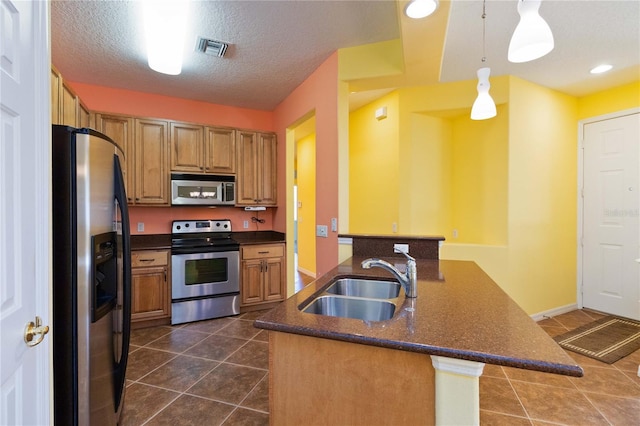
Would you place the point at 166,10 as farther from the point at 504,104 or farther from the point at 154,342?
the point at 504,104

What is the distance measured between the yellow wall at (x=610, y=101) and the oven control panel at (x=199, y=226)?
4.79 metres

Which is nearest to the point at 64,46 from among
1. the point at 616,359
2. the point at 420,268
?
the point at 420,268

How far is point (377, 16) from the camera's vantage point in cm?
221

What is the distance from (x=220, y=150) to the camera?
373 cm

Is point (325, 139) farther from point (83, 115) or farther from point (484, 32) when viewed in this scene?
point (83, 115)

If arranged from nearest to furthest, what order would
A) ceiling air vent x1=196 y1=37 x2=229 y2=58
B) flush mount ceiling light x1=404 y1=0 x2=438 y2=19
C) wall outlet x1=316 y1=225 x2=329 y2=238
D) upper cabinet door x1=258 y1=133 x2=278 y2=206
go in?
flush mount ceiling light x1=404 y1=0 x2=438 y2=19 < ceiling air vent x1=196 y1=37 x2=229 y2=58 < wall outlet x1=316 y1=225 x2=329 y2=238 < upper cabinet door x1=258 y1=133 x2=278 y2=206

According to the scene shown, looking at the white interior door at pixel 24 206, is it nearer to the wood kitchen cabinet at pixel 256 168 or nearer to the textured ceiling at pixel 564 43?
the textured ceiling at pixel 564 43

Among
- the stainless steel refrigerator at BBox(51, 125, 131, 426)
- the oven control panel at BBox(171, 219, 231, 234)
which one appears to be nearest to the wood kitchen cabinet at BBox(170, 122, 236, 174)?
the oven control panel at BBox(171, 219, 231, 234)

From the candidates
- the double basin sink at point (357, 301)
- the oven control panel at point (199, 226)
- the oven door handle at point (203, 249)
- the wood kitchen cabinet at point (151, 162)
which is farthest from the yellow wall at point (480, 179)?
the wood kitchen cabinet at point (151, 162)

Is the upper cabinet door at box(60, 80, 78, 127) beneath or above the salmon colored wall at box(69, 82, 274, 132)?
beneath

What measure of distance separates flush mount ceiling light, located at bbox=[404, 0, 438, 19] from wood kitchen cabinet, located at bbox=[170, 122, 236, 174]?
2.72 meters

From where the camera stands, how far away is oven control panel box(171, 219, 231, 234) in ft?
12.1

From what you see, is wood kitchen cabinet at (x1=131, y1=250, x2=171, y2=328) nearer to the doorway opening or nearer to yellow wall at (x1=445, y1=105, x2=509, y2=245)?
the doorway opening

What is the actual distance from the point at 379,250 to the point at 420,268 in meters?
0.44
